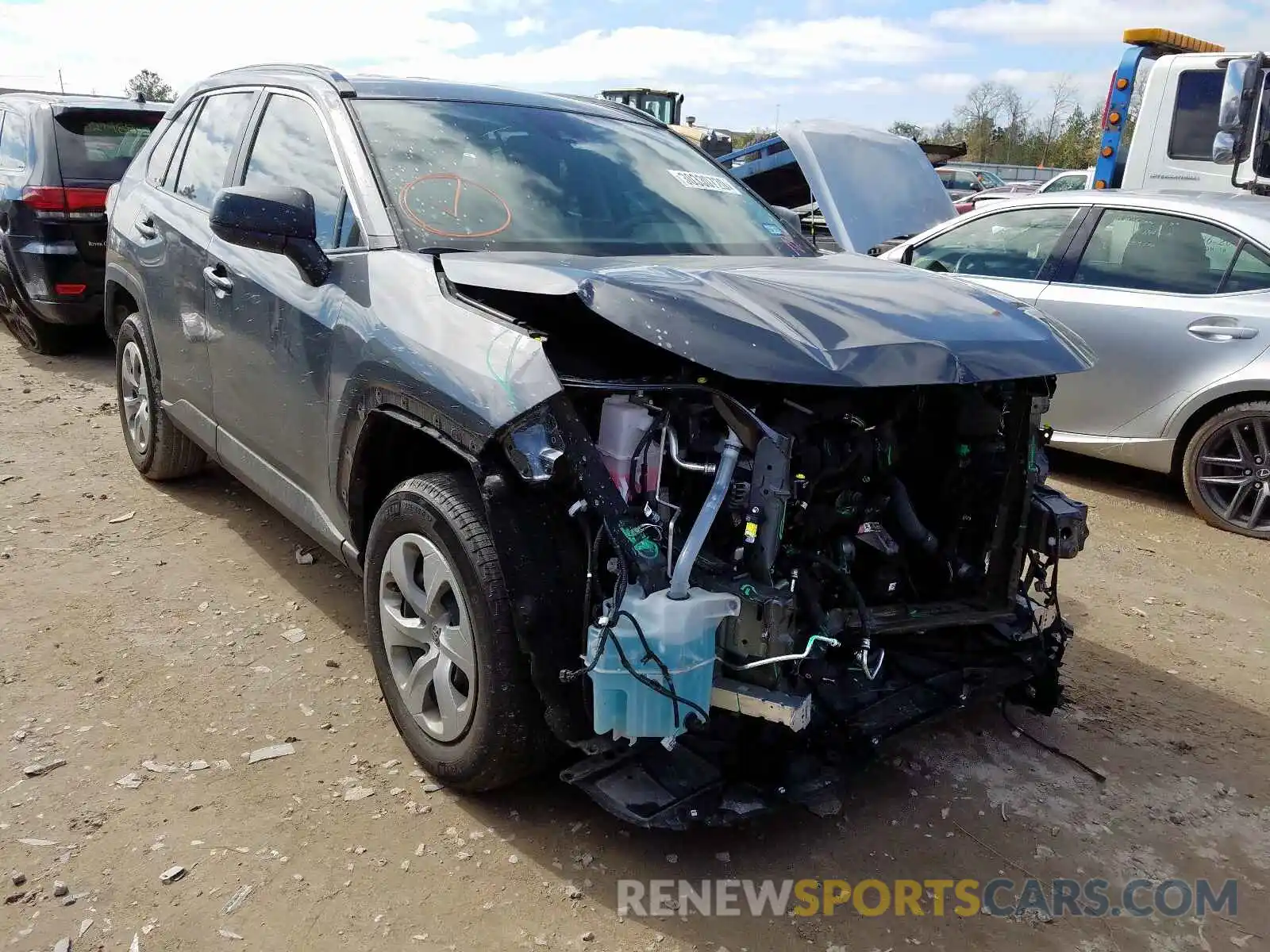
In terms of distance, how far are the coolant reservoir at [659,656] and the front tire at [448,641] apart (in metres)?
0.28

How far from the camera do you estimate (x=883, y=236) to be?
24.8 ft

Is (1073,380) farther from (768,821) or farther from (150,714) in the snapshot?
(150,714)

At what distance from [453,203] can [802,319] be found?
1.28m

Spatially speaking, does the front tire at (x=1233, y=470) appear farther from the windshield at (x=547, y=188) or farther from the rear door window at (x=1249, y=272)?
the windshield at (x=547, y=188)

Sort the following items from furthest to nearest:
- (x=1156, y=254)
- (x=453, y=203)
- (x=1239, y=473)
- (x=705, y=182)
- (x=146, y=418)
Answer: (x=1156, y=254), (x=1239, y=473), (x=146, y=418), (x=705, y=182), (x=453, y=203)

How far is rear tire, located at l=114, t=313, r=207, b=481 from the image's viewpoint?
4828mm

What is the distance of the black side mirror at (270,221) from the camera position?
2838 mm

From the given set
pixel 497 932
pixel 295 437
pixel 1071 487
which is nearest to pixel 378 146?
pixel 295 437

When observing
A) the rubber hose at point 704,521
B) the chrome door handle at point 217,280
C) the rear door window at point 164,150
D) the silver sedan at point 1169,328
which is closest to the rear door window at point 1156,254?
the silver sedan at point 1169,328

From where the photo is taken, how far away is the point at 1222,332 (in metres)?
5.19

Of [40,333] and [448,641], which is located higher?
[448,641]

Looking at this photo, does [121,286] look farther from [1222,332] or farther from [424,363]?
[1222,332]

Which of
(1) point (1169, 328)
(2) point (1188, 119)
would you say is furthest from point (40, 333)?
(2) point (1188, 119)

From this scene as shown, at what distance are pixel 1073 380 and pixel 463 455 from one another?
429cm
